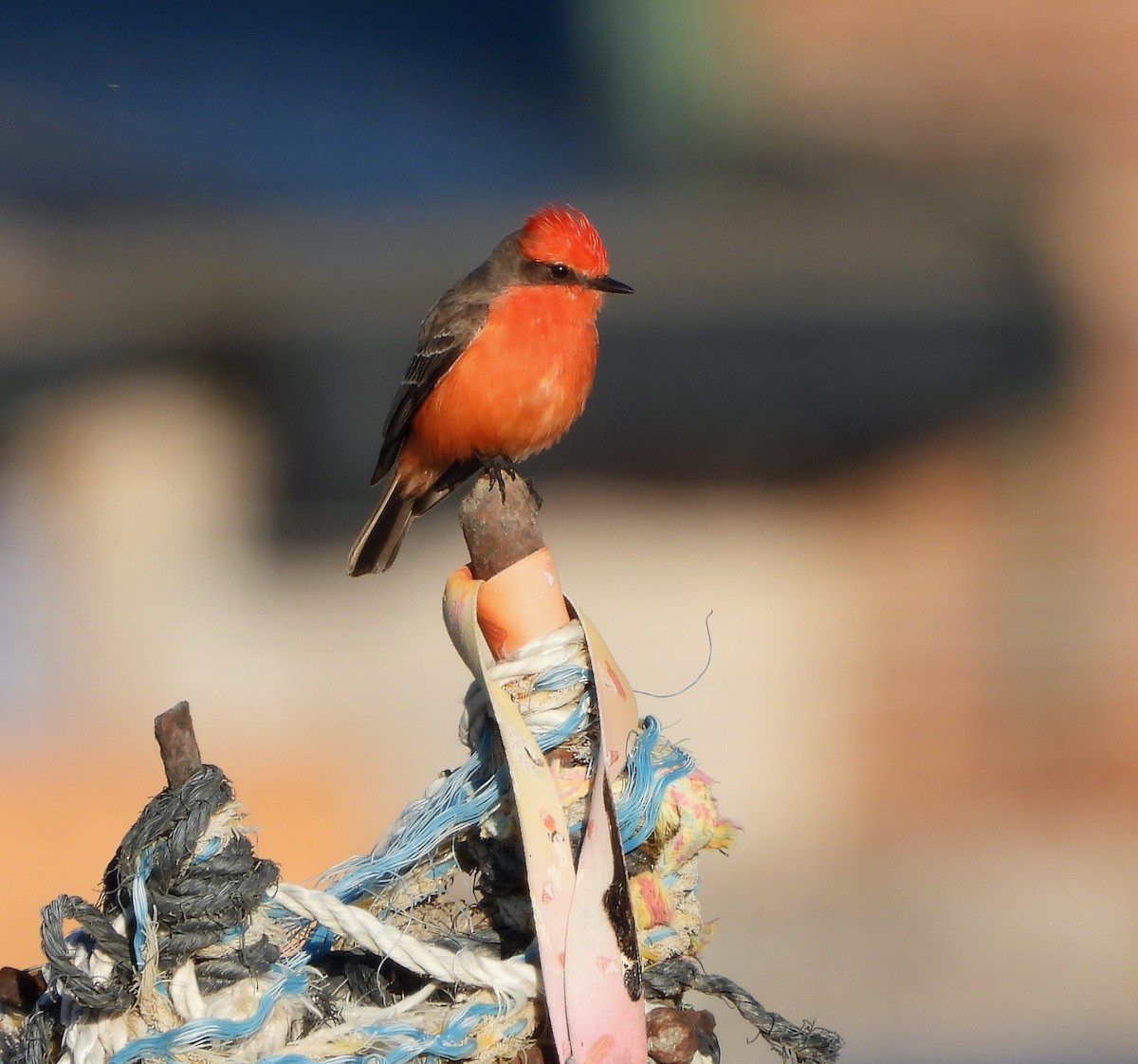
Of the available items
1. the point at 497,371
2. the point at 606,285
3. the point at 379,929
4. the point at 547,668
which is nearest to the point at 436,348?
the point at 497,371

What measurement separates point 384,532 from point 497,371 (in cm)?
57

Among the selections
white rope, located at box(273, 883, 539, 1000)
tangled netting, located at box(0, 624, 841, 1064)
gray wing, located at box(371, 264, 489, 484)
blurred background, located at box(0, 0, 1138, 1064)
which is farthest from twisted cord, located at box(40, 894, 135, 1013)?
blurred background, located at box(0, 0, 1138, 1064)

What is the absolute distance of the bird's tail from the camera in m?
3.68

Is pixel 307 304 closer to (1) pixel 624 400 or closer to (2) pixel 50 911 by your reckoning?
(1) pixel 624 400

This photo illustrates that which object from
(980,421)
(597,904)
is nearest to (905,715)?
(980,421)

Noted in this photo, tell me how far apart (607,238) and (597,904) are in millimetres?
8866

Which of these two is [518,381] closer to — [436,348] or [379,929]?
[436,348]

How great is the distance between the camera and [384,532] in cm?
379

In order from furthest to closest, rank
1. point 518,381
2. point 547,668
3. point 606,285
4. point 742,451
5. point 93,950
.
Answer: point 742,451 < point 606,285 < point 518,381 < point 547,668 < point 93,950

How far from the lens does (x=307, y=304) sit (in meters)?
9.80

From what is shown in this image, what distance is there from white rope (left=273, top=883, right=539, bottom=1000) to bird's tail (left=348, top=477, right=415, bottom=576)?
2238mm

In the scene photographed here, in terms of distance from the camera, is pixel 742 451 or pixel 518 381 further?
pixel 742 451

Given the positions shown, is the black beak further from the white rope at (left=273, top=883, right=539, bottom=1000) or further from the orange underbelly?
the white rope at (left=273, top=883, right=539, bottom=1000)

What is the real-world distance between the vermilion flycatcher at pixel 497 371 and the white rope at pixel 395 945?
2.02m
